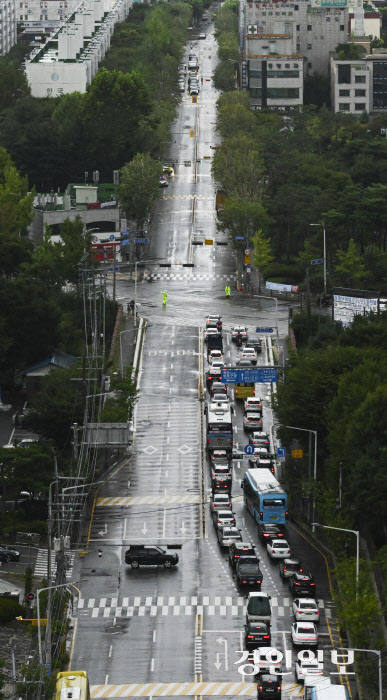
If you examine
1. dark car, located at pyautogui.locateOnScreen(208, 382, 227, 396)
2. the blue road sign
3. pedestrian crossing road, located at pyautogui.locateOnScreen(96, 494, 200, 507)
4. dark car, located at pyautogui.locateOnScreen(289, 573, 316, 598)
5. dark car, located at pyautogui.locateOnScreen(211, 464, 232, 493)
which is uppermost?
the blue road sign

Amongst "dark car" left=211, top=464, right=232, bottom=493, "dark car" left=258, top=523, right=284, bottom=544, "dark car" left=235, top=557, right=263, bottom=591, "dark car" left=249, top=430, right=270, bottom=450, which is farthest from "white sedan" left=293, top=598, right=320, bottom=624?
"dark car" left=249, top=430, right=270, bottom=450

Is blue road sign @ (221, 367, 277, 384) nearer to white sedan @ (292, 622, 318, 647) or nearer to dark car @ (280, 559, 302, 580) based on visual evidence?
dark car @ (280, 559, 302, 580)

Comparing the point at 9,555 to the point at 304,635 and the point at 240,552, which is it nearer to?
the point at 240,552

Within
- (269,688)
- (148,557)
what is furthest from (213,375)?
(269,688)

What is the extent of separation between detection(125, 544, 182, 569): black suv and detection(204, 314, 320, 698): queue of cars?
4444 millimetres

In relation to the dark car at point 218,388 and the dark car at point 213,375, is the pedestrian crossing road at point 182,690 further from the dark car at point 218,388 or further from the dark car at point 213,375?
the dark car at point 213,375

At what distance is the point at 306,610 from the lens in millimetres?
107125

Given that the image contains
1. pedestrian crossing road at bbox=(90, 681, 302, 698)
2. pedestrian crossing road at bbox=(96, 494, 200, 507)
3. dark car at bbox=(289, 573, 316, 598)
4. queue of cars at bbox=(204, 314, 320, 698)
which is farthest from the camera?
pedestrian crossing road at bbox=(96, 494, 200, 507)

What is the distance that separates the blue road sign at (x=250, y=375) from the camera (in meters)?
150

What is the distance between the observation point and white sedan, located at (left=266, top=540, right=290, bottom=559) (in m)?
120

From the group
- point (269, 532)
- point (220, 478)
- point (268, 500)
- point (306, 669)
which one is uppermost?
point (268, 500)

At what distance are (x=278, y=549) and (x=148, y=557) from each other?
947cm

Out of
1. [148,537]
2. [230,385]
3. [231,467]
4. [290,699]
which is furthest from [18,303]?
[290,699]

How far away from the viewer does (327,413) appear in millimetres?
131750
